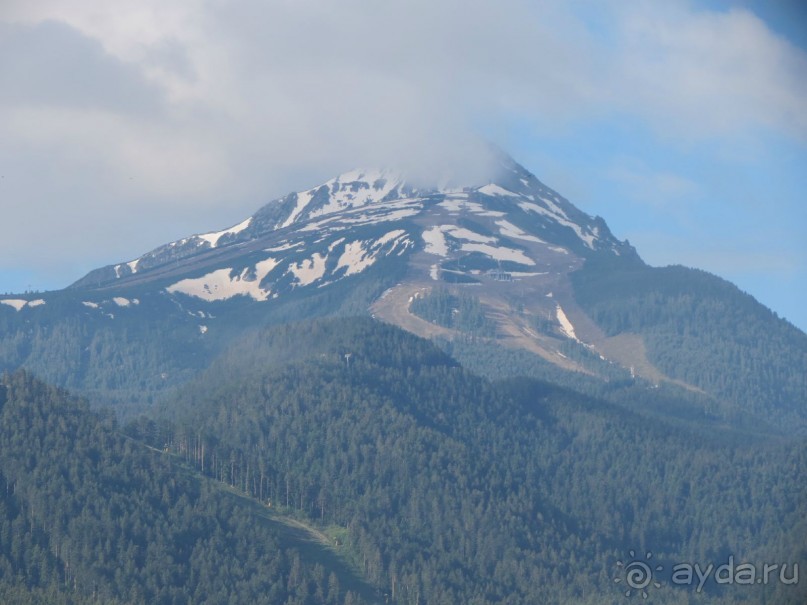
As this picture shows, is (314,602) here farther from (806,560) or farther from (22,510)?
(806,560)

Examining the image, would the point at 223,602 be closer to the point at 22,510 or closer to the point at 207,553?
the point at 207,553

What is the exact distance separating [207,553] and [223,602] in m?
10.9

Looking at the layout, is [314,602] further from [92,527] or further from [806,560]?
[806,560]

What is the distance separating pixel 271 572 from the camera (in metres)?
197

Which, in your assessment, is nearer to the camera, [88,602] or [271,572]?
[88,602]

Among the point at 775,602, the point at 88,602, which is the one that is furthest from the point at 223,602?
the point at 775,602

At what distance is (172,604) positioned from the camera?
615ft

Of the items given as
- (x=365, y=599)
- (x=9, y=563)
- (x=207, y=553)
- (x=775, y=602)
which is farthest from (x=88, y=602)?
(x=775, y=602)

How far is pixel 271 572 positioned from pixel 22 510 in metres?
30.9

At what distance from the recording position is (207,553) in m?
200

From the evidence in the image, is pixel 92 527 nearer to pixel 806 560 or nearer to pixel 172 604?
pixel 172 604

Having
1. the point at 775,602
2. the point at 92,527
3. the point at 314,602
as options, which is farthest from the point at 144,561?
the point at 775,602

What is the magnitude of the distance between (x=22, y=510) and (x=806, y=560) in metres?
94.9

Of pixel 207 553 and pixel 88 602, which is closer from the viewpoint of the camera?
pixel 88 602
